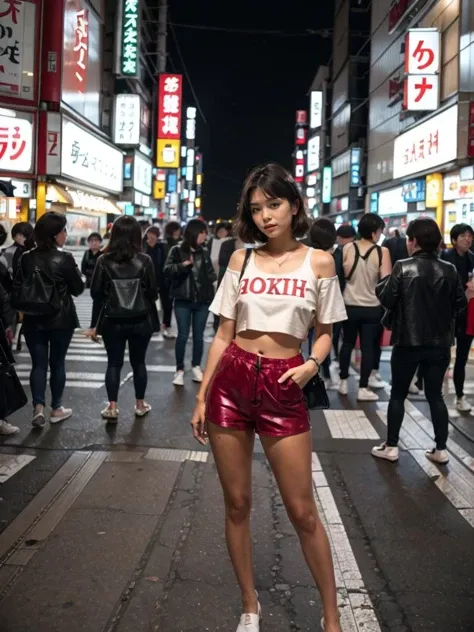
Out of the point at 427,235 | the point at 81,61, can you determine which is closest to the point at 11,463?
the point at 427,235

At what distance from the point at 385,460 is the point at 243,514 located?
10.0ft

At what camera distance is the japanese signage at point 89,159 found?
19031mm

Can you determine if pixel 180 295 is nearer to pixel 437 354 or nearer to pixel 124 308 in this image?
pixel 124 308

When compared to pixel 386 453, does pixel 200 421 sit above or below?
above

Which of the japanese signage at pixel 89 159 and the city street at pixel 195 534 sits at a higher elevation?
the japanese signage at pixel 89 159

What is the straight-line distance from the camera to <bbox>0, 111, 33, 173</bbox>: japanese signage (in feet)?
51.9

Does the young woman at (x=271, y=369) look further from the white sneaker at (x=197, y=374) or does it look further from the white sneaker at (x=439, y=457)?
the white sneaker at (x=197, y=374)

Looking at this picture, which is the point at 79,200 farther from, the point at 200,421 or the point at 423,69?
the point at 200,421

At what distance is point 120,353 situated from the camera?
6.83m

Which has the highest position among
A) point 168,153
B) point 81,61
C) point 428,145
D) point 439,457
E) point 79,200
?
point 168,153

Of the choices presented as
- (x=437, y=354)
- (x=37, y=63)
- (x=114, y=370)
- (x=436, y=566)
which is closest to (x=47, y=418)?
(x=114, y=370)

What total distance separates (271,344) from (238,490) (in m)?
0.65

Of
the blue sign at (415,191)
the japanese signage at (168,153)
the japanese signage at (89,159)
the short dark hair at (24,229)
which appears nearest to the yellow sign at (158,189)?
the japanese signage at (168,153)

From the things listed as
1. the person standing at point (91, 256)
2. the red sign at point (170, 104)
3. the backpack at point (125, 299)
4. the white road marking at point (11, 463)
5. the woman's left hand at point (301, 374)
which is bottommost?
the white road marking at point (11, 463)
